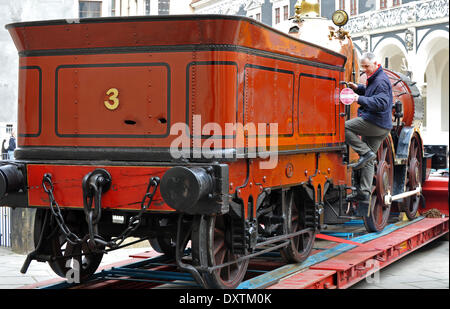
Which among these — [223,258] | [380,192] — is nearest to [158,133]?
[223,258]

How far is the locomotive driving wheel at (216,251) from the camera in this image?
583cm

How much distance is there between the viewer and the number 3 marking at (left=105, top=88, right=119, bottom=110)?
6051mm

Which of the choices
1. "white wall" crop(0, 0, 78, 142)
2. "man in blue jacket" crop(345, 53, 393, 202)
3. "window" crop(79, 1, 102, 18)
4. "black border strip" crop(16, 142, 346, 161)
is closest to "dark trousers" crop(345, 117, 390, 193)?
"man in blue jacket" crop(345, 53, 393, 202)

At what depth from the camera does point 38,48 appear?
6289 mm

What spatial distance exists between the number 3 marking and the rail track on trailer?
68.8 inches

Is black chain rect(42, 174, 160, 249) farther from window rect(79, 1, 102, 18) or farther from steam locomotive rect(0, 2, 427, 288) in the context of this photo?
window rect(79, 1, 102, 18)

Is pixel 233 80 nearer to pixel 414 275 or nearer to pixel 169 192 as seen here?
pixel 169 192

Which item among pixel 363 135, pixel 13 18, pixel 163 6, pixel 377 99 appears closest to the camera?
pixel 377 99

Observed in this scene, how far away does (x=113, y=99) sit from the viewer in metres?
6.06

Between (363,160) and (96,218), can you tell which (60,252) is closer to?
(96,218)

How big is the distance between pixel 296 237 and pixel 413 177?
4.54 meters
